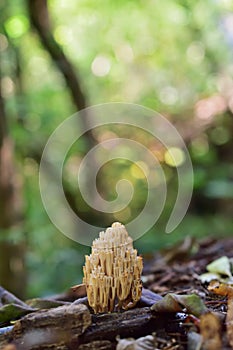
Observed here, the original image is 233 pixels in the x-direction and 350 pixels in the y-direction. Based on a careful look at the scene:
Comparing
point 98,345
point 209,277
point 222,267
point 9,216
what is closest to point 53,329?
point 98,345

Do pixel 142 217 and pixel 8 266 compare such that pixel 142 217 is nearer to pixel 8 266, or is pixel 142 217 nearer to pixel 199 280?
pixel 8 266

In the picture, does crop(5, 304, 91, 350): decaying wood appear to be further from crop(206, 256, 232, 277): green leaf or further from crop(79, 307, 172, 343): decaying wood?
crop(206, 256, 232, 277): green leaf

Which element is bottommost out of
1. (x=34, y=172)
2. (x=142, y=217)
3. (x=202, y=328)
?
(x=202, y=328)

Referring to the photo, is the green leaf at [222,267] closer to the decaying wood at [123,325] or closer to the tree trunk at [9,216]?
the decaying wood at [123,325]

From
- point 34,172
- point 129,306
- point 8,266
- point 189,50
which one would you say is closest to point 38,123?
point 34,172

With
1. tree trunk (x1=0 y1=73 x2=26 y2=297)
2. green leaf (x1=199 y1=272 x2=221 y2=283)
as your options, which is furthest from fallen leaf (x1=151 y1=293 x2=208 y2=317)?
tree trunk (x1=0 y1=73 x2=26 y2=297)

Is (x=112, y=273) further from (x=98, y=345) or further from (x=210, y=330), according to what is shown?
(x=210, y=330)
